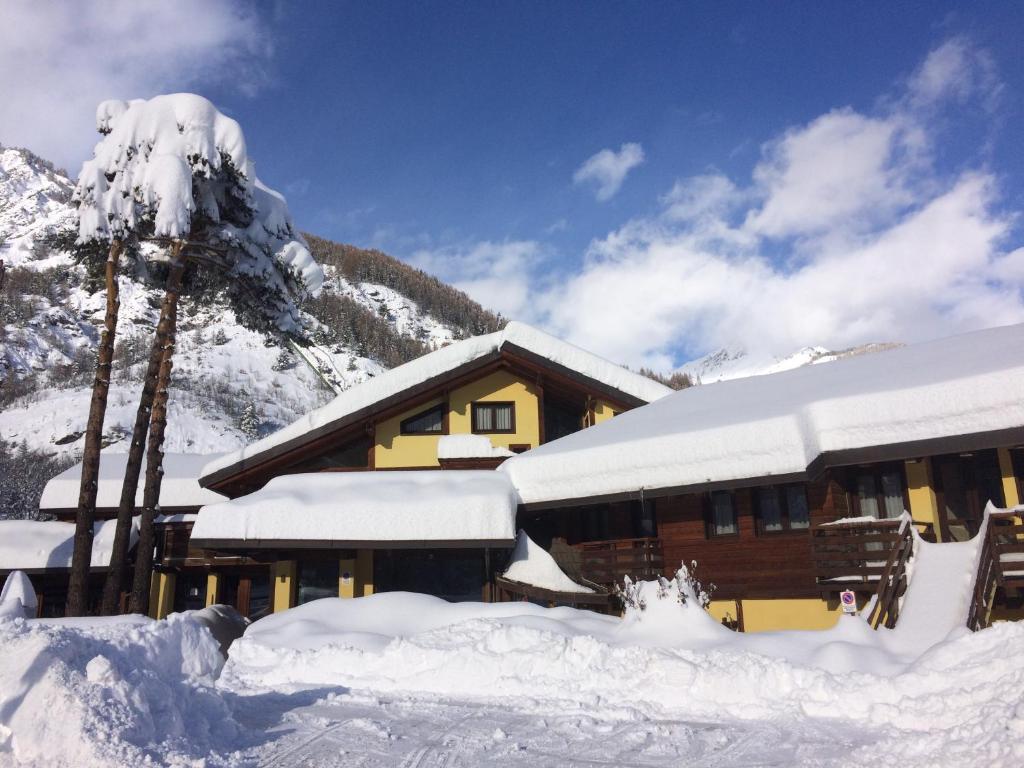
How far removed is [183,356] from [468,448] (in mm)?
70212

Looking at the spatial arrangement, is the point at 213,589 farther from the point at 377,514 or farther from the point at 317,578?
the point at 377,514

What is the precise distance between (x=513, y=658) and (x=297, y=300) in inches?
507

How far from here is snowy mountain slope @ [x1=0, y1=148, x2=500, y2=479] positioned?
204ft

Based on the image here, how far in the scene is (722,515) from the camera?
14297 millimetres

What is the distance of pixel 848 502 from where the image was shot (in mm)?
13336

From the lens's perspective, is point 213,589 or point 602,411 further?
point 602,411

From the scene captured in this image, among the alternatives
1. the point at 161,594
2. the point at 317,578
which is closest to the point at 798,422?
the point at 317,578

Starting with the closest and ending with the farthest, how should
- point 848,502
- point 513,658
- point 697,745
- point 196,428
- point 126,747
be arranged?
point 126,747
point 697,745
point 513,658
point 848,502
point 196,428

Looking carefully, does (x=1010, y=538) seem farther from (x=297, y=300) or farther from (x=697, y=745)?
(x=297, y=300)

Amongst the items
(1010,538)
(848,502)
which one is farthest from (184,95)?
(1010,538)

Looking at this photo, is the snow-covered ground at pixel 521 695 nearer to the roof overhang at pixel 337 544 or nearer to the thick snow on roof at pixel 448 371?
the roof overhang at pixel 337 544

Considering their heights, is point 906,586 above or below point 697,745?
above

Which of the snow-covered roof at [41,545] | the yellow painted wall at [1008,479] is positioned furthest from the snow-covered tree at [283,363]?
the yellow painted wall at [1008,479]

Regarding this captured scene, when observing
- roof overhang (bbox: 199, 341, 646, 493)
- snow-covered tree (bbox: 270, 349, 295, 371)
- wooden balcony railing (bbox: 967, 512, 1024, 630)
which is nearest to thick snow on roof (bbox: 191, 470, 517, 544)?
roof overhang (bbox: 199, 341, 646, 493)
